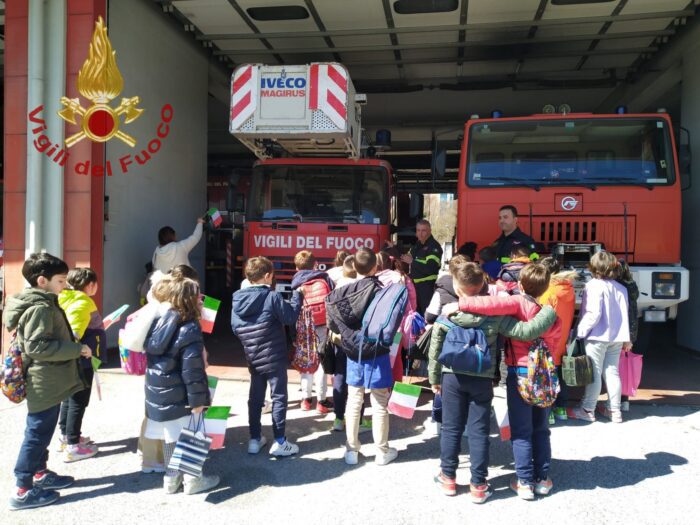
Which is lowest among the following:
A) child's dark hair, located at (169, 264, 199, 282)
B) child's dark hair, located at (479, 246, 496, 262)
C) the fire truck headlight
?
the fire truck headlight

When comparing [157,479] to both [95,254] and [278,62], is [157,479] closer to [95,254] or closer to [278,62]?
[95,254]

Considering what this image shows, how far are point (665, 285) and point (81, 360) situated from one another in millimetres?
5126

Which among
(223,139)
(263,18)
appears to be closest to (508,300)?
(263,18)

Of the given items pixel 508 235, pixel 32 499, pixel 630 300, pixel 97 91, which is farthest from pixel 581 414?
pixel 97 91

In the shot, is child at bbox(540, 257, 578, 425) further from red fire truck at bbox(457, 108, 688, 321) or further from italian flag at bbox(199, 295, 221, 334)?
italian flag at bbox(199, 295, 221, 334)

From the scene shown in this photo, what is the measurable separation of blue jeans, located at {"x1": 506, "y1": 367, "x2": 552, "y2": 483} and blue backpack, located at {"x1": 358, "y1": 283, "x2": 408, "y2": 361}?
31.5 inches

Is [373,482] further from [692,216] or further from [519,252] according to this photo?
[692,216]

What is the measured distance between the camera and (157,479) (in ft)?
11.9

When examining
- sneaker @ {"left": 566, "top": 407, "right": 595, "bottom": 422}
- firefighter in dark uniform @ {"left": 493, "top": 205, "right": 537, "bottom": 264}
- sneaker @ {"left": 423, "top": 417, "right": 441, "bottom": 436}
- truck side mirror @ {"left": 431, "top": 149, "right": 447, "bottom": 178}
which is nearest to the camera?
sneaker @ {"left": 423, "top": 417, "right": 441, "bottom": 436}

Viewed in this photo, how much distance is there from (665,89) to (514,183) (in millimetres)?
5645

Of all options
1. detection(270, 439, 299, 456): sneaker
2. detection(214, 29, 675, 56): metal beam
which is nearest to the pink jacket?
detection(270, 439, 299, 456): sneaker

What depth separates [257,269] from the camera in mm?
3887

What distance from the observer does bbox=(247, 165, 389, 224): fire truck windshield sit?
7250 mm

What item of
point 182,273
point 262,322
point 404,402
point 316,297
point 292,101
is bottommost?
point 404,402
